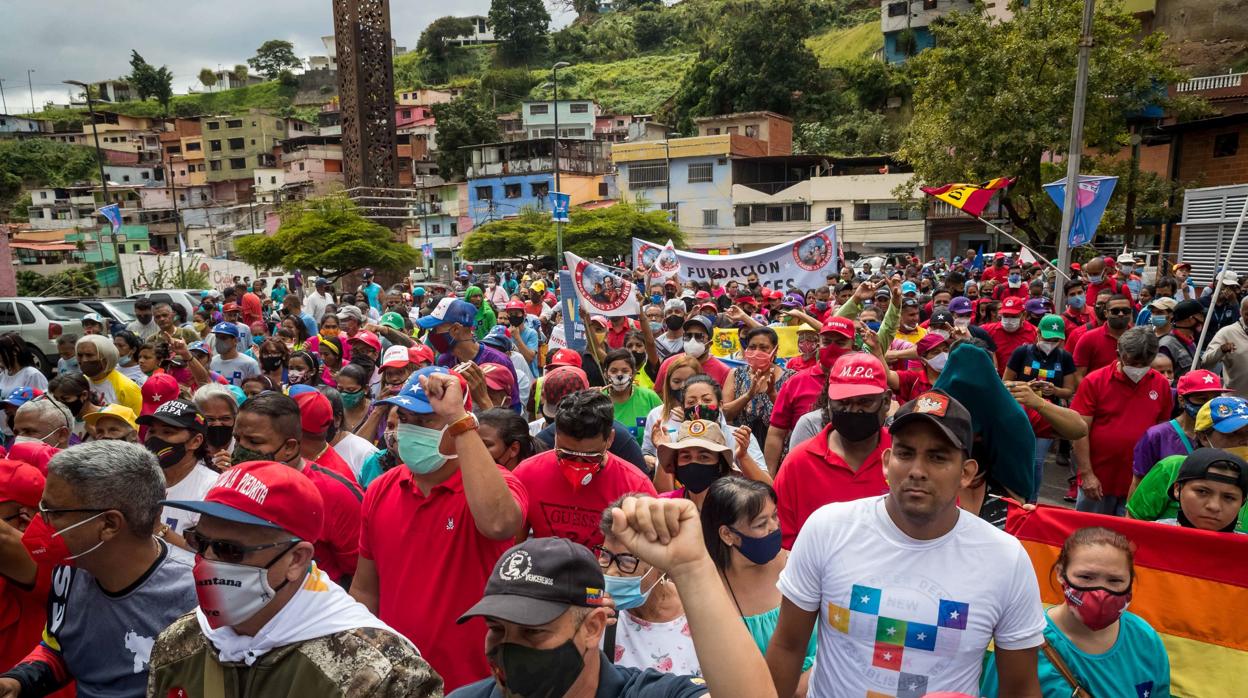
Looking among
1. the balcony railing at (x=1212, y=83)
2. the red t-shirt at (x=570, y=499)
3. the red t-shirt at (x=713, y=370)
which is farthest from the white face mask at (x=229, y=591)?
the balcony railing at (x=1212, y=83)

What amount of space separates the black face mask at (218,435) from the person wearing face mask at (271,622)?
8.56 feet

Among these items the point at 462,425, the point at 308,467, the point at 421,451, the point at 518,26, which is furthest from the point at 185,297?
the point at 518,26

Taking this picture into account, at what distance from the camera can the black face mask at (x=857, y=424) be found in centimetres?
369

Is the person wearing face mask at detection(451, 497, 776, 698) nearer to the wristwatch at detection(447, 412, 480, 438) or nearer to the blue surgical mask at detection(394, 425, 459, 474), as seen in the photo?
the wristwatch at detection(447, 412, 480, 438)

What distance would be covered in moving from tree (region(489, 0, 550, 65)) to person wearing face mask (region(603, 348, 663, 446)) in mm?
116099

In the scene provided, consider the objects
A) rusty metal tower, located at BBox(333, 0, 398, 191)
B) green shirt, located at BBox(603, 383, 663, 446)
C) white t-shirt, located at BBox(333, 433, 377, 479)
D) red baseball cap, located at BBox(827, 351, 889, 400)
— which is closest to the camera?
red baseball cap, located at BBox(827, 351, 889, 400)

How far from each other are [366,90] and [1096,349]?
28.8 meters

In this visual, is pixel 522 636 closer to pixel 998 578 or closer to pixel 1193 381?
pixel 998 578

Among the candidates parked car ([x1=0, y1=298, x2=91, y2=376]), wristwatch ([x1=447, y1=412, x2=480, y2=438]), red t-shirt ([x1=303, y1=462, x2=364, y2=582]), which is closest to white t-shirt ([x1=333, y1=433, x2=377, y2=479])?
red t-shirt ([x1=303, y1=462, x2=364, y2=582])

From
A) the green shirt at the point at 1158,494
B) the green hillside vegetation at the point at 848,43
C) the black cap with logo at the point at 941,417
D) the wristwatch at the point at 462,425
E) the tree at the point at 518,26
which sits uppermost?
the tree at the point at 518,26

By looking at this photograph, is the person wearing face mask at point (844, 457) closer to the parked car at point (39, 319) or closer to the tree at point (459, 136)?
the parked car at point (39, 319)

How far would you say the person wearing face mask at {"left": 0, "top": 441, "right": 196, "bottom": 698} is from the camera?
2.71m

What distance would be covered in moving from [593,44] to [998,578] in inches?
4763

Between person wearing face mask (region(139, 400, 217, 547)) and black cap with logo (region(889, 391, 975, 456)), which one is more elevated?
black cap with logo (region(889, 391, 975, 456))
